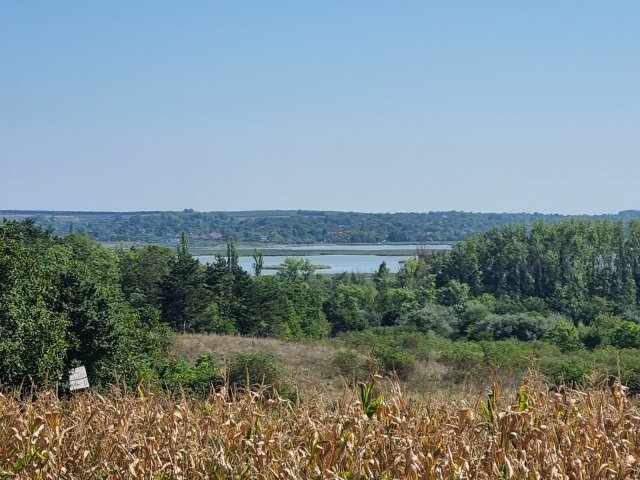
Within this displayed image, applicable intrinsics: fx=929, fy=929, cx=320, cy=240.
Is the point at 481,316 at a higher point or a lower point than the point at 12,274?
lower

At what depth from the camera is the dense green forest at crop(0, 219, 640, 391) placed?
2744cm

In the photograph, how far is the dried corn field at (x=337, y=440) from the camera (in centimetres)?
673

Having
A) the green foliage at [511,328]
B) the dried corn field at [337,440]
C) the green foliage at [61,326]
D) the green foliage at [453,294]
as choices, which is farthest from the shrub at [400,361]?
the green foliage at [453,294]

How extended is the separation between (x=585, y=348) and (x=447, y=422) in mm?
56686

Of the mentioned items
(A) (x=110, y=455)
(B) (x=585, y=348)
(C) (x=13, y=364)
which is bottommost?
(B) (x=585, y=348)

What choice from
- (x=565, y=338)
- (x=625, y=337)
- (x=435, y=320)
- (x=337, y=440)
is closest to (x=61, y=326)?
(x=337, y=440)

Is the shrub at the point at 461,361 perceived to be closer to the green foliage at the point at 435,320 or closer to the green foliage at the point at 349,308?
the green foliage at the point at 435,320

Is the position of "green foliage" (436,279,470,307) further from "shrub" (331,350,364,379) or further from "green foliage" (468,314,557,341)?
"shrub" (331,350,364,379)

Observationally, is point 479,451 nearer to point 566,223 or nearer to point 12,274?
point 12,274

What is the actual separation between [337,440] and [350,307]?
261ft

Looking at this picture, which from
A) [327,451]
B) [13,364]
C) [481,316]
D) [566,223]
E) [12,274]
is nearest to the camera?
[327,451]

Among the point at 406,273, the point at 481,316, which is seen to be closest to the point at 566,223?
the point at 406,273

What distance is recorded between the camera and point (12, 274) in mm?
25156

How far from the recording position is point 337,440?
712cm
